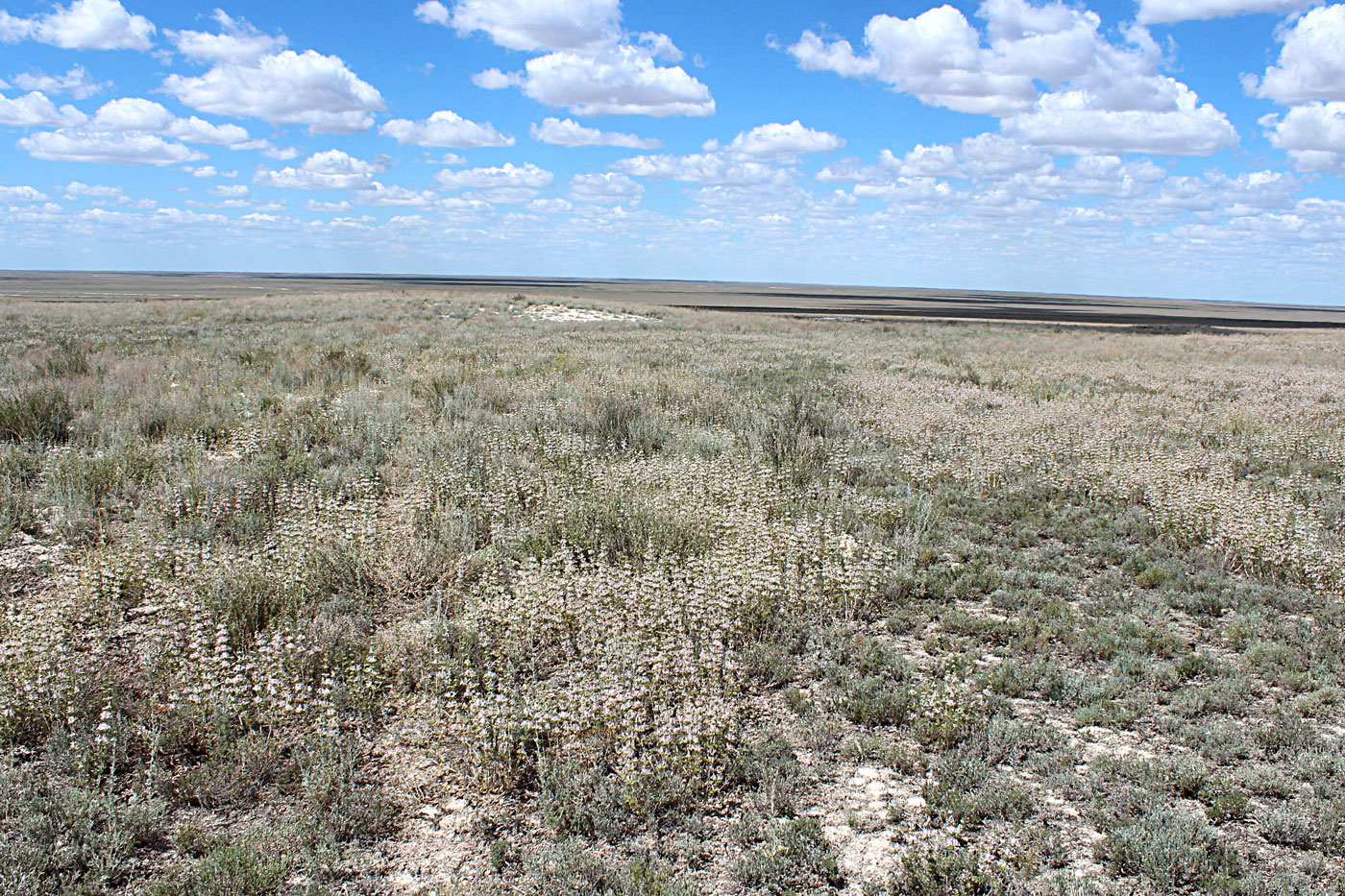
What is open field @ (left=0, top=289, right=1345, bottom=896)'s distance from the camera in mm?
3479

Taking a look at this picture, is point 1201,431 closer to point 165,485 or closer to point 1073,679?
point 1073,679

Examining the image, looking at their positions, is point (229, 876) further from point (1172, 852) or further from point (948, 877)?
point (1172, 852)

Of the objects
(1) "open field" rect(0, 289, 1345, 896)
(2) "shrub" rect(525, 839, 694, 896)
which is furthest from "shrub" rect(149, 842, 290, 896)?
(2) "shrub" rect(525, 839, 694, 896)

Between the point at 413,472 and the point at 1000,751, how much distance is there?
6731 millimetres

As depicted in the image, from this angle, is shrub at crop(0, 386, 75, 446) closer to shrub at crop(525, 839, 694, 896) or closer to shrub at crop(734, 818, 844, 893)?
shrub at crop(525, 839, 694, 896)

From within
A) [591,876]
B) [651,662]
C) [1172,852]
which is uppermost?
[651,662]

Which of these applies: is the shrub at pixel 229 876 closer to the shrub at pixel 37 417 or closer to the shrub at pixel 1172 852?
the shrub at pixel 1172 852

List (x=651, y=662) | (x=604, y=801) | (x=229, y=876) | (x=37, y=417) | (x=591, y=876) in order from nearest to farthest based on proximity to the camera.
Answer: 1. (x=229, y=876)
2. (x=591, y=876)
3. (x=604, y=801)
4. (x=651, y=662)
5. (x=37, y=417)

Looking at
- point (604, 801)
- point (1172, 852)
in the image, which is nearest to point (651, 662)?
point (604, 801)

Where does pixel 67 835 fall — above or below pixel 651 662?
below

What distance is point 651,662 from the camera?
460cm

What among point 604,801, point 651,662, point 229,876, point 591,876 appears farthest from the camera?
point 651,662

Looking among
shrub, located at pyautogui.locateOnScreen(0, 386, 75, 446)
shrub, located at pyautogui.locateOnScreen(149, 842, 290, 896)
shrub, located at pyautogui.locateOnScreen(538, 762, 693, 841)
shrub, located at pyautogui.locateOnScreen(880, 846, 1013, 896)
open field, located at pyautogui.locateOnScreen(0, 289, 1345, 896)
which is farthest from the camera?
shrub, located at pyautogui.locateOnScreen(0, 386, 75, 446)

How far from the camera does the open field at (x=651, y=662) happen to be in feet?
11.4
